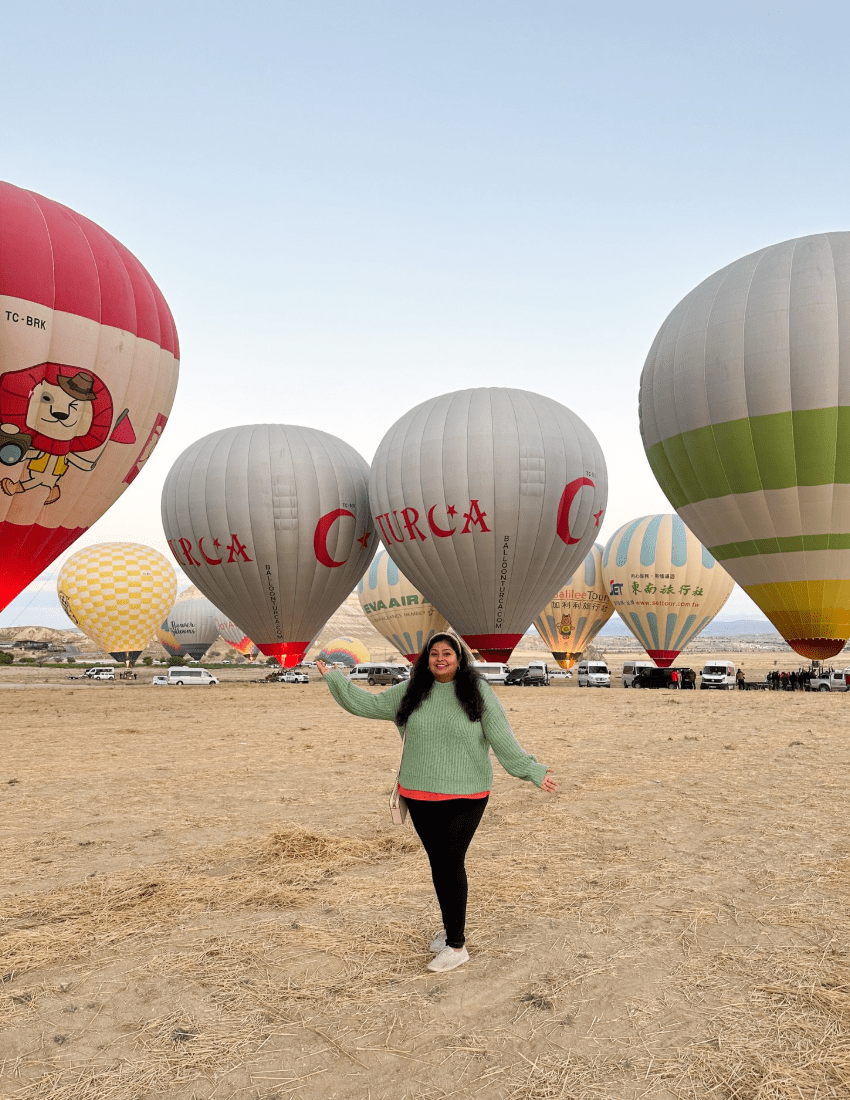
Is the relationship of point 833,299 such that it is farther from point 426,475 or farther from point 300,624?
point 300,624

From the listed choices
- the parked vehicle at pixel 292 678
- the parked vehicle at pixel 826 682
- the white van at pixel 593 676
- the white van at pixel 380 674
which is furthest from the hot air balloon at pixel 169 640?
the parked vehicle at pixel 826 682

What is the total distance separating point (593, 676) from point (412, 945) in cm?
3749

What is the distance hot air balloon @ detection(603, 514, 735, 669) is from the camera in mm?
43531

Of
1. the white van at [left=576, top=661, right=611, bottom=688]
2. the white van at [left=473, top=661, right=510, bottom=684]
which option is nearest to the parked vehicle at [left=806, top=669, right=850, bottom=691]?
the white van at [left=576, top=661, right=611, bottom=688]

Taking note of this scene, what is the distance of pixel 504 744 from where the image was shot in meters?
4.55

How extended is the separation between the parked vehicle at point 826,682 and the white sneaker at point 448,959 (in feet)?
102

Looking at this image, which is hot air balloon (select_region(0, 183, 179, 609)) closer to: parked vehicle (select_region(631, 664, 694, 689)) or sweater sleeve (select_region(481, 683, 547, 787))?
sweater sleeve (select_region(481, 683, 547, 787))

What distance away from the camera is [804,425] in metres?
21.5

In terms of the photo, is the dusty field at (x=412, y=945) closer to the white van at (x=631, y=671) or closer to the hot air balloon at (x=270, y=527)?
the hot air balloon at (x=270, y=527)

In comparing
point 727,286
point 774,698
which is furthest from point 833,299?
point 774,698

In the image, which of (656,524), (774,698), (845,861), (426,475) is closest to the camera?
(845,861)

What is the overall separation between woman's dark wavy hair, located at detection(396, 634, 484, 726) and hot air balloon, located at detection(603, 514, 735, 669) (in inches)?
1599

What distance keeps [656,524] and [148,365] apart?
3328 cm

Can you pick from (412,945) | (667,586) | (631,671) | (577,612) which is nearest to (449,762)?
(412,945)
